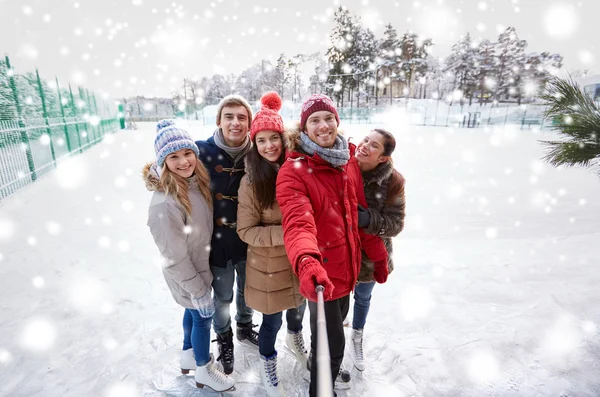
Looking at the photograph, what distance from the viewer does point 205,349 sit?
218 centimetres

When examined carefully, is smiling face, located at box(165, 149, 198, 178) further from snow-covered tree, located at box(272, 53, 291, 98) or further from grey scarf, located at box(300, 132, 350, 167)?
snow-covered tree, located at box(272, 53, 291, 98)

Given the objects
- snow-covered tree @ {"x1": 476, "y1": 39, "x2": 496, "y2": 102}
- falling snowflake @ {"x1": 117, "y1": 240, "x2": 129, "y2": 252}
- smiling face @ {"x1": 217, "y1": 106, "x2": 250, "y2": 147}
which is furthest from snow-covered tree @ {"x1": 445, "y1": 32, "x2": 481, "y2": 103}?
smiling face @ {"x1": 217, "y1": 106, "x2": 250, "y2": 147}

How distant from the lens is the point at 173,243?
1798 mm

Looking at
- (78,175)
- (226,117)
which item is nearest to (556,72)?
(226,117)

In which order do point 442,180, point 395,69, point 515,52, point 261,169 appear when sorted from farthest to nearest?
point 395,69 → point 515,52 → point 442,180 → point 261,169

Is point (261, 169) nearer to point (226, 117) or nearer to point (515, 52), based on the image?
point (226, 117)

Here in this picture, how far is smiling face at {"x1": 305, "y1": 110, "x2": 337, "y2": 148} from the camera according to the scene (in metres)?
1.76

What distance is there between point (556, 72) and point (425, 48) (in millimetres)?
64338

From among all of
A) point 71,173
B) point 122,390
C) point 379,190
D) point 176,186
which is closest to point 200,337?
point 122,390

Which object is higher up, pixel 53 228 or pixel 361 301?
pixel 361 301

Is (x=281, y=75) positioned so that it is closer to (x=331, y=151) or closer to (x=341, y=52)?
(x=341, y=52)

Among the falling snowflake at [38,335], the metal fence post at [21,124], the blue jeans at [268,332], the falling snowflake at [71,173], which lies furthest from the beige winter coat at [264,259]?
the metal fence post at [21,124]

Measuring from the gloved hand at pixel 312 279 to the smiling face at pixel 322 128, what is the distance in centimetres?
72

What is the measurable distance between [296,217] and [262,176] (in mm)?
463
